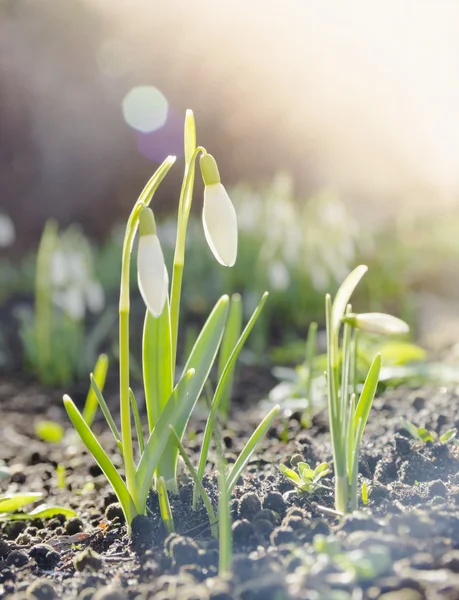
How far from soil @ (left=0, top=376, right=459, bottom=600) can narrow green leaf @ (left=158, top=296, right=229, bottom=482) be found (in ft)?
0.45

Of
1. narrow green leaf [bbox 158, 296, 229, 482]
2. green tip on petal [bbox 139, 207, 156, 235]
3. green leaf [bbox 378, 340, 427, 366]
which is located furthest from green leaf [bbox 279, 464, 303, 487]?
green leaf [bbox 378, 340, 427, 366]

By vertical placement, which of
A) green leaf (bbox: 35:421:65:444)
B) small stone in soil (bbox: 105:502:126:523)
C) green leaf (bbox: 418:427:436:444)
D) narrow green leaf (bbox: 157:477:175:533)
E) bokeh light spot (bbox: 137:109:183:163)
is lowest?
green leaf (bbox: 35:421:65:444)

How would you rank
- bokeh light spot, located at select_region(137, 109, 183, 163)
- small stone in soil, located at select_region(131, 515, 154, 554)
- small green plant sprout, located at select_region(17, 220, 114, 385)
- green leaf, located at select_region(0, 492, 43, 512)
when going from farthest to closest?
bokeh light spot, located at select_region(137, 109, 183, 163) → small green plant sprout, located at select_region(17, 220, 114, 385) → green leaf, located at select_region(0, 492, 43, 512) → small stone in soil, located at select_region(131, 515, 154, 554)

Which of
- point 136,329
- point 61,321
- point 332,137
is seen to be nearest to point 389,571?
point 61,321

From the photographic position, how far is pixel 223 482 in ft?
3.61

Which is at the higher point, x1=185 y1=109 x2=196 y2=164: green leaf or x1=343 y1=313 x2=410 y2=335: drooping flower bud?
x1=185 y1=109 x2=196 y2=164: green leaf

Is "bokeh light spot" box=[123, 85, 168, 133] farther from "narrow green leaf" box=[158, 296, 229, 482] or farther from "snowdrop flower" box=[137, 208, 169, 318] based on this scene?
"snowdrop flower" box=[137, 208, 169, 318]

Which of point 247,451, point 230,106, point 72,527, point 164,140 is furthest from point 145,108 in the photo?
point 247,451

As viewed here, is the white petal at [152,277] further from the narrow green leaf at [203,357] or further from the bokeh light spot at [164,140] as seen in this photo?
the bokeh light spot at [164,140]

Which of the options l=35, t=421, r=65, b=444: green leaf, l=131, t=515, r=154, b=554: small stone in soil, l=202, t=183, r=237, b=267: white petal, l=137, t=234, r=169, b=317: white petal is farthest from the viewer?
l=35, t=421, r=65, b=444: green leaf

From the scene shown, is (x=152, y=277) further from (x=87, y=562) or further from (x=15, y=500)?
(x=15, y=500)

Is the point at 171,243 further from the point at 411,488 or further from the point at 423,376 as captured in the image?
the point at 411,488

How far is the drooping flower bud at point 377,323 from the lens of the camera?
1.22m

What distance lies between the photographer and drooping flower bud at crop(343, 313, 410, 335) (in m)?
1.22
